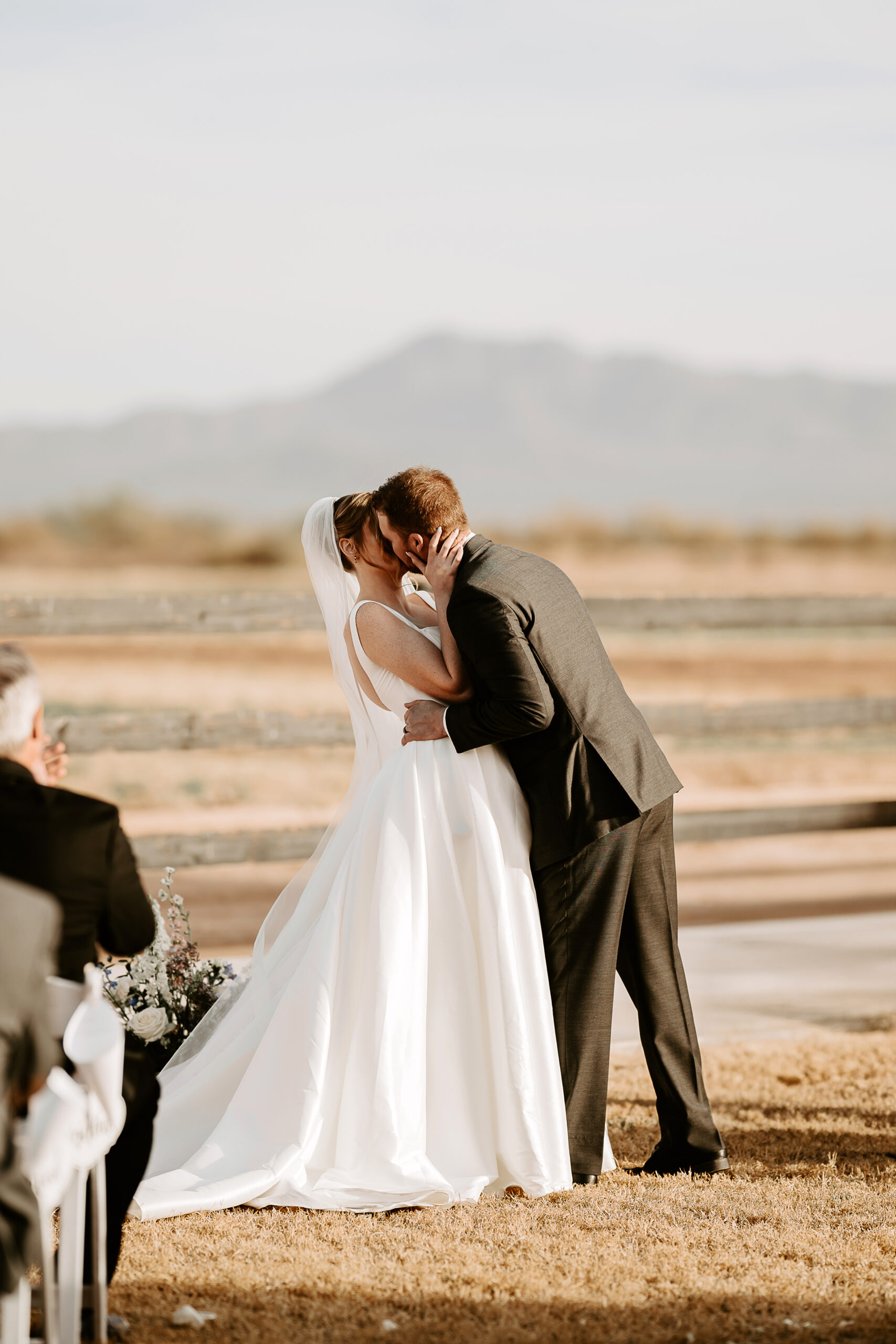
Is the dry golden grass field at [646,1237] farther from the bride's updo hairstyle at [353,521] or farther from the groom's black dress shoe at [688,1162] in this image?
the bride's updo hairstyle at [353,521]

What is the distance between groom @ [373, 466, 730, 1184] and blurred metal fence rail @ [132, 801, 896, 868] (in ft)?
7.53

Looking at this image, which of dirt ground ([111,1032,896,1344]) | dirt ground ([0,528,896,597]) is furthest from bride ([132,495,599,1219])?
dirt ground ([0,528,896,597])

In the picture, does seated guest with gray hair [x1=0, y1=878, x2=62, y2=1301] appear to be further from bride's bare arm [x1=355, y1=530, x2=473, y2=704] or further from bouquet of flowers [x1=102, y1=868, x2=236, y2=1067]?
bouquet of flowers [x1=102, y1=868, x2=236, y2=1067]

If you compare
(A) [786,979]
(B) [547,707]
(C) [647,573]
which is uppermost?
(B) [547,707]

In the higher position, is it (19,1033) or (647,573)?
(19,1033)

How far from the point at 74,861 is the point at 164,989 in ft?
5.93

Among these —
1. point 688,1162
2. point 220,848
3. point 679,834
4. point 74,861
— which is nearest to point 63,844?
point 74,861

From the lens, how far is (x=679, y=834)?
6238 millimetres

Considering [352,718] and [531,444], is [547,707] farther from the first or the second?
[531,444]

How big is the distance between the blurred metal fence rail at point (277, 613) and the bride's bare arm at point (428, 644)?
5.77 ft

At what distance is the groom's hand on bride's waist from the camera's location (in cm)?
376

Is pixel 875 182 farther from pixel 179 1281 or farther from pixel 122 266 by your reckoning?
pixel 179 1281

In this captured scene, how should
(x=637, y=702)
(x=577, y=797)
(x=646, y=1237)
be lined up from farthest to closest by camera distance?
1. (x=637, y=702)
2. (x=577, y=797)
3. (x=646, y=1237)

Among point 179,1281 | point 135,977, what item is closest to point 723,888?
point 135,977
